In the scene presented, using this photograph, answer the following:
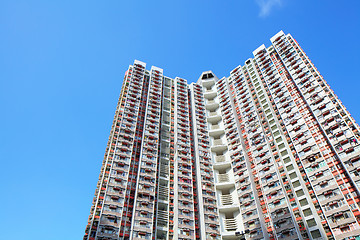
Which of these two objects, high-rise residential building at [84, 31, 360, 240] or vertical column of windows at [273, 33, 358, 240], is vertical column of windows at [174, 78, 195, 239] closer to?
high-rise residential building at [84, 31, 360, 240]

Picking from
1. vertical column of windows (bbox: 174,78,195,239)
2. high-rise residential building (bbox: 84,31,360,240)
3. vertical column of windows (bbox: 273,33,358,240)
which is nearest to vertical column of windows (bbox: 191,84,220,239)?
high-rise residential building (bbox: 84,31,360,240)

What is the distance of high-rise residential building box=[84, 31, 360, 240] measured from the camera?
161 feet

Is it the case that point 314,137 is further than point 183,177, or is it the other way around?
point 183,177

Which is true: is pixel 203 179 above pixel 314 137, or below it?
below

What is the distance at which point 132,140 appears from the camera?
6444cm

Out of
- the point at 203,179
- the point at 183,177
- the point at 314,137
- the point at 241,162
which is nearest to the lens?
the point at 314,137

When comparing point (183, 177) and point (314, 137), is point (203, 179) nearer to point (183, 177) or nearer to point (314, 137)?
point (183, 177)

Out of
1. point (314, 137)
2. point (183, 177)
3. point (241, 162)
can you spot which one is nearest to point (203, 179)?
point (183, 177)

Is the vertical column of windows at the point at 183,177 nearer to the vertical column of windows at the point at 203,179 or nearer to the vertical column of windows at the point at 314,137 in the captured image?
the vertical column of windows at the point at 203,179

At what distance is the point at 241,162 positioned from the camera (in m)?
63.5

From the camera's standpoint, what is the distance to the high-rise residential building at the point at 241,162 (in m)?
49.0

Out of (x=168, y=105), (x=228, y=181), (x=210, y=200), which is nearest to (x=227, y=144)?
(x=228, y=181)

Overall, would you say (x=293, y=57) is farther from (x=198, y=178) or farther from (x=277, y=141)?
(x=198, y=178)

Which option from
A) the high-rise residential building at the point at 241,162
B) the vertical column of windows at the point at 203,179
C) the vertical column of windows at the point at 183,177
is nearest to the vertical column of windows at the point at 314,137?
the high-rise residential building at the point at 241,162
